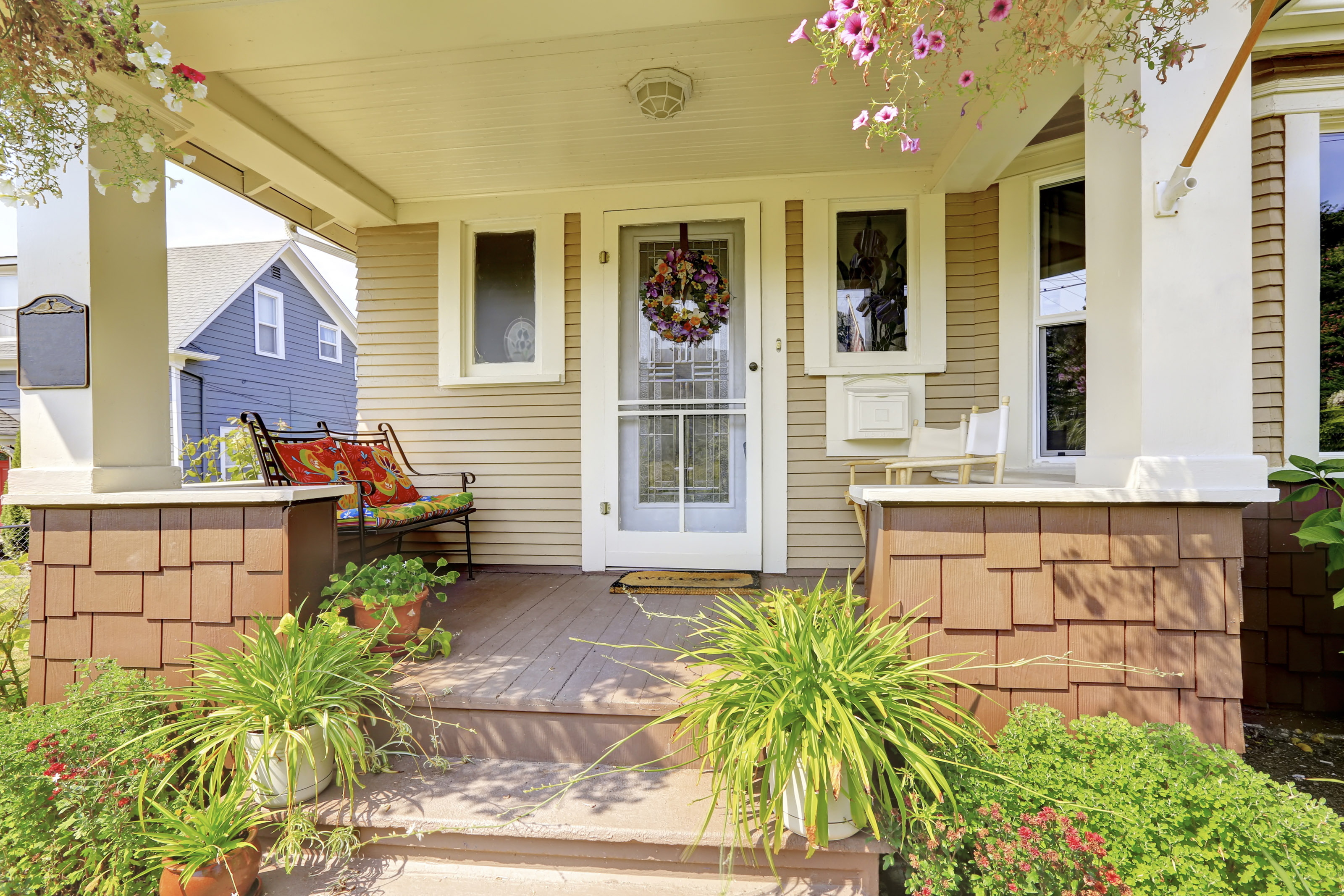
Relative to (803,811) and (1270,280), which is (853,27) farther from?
(1270,280)

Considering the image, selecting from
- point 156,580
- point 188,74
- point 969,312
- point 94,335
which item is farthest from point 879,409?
point 94,335

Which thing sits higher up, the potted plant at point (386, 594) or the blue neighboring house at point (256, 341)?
the blue neighboring house at point (256, 341)

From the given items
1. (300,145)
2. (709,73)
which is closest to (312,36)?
(300,145)

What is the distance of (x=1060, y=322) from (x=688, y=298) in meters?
1.94

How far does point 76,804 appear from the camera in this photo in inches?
61.1

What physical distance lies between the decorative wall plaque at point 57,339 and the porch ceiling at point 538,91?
0.98m

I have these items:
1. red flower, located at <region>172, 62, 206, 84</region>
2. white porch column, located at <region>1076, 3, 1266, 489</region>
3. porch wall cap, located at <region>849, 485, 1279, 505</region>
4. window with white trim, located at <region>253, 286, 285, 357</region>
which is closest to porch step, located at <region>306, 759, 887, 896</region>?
porch wall cap, located at <region>849, 485, 1279, 505</region>

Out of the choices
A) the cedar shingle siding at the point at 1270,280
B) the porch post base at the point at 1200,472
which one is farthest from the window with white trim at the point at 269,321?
the cedar shingle siding at the point at 1270,280

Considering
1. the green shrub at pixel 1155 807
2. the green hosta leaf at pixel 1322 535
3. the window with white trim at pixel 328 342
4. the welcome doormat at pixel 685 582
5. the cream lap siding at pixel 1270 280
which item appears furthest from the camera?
the window with white trim at pixel 328 342

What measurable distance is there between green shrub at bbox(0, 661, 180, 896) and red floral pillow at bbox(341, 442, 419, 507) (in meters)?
1.47

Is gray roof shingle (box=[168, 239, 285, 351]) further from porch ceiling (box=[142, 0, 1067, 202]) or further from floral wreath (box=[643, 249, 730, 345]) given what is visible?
floral wreath (box=[643, 249, 730, 345])

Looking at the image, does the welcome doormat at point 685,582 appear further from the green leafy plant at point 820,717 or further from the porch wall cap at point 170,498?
the porch wall cap at point 170,498

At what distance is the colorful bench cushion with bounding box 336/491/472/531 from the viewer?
9.29 ft

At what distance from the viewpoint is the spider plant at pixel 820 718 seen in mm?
1365
